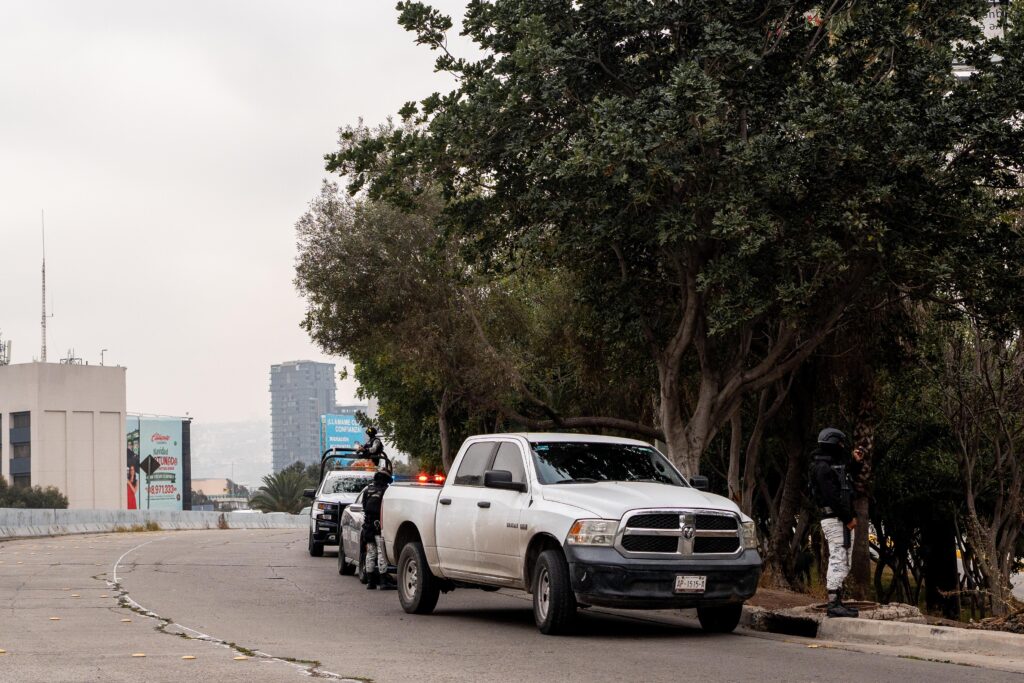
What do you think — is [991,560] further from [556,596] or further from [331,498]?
[331,498]

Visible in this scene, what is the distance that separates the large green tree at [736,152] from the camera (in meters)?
15.9

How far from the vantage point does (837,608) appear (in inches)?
507

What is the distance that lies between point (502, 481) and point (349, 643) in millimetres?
2168

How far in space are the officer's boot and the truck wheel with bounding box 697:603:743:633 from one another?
863 mm

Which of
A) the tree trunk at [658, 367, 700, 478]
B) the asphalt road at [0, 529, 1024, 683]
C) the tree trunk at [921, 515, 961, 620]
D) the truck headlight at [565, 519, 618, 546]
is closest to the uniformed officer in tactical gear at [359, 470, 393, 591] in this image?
the asphalt road at [0, 529, 1024, 683]

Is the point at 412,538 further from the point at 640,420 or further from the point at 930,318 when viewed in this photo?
the point at 640,420

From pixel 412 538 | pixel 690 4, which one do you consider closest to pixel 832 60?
pixel 690 4

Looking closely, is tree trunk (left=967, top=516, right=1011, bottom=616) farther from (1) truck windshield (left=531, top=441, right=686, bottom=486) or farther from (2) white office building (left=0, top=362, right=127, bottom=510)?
(2) white office building (left=0, top=362, right=127, bottom=510)

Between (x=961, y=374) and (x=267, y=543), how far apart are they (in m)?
20.8

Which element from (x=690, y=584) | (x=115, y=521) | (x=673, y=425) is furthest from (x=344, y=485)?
(x=115, y=521)

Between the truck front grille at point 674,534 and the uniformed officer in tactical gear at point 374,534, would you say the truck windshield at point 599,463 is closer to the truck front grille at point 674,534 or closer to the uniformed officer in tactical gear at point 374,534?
the truck front grille at point 674,534

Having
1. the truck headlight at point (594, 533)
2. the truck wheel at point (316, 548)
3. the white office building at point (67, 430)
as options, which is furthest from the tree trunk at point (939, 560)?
the white office building at point (67, 430)

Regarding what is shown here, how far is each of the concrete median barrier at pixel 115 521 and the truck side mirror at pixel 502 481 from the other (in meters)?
32.4

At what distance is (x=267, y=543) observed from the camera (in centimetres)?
3644
